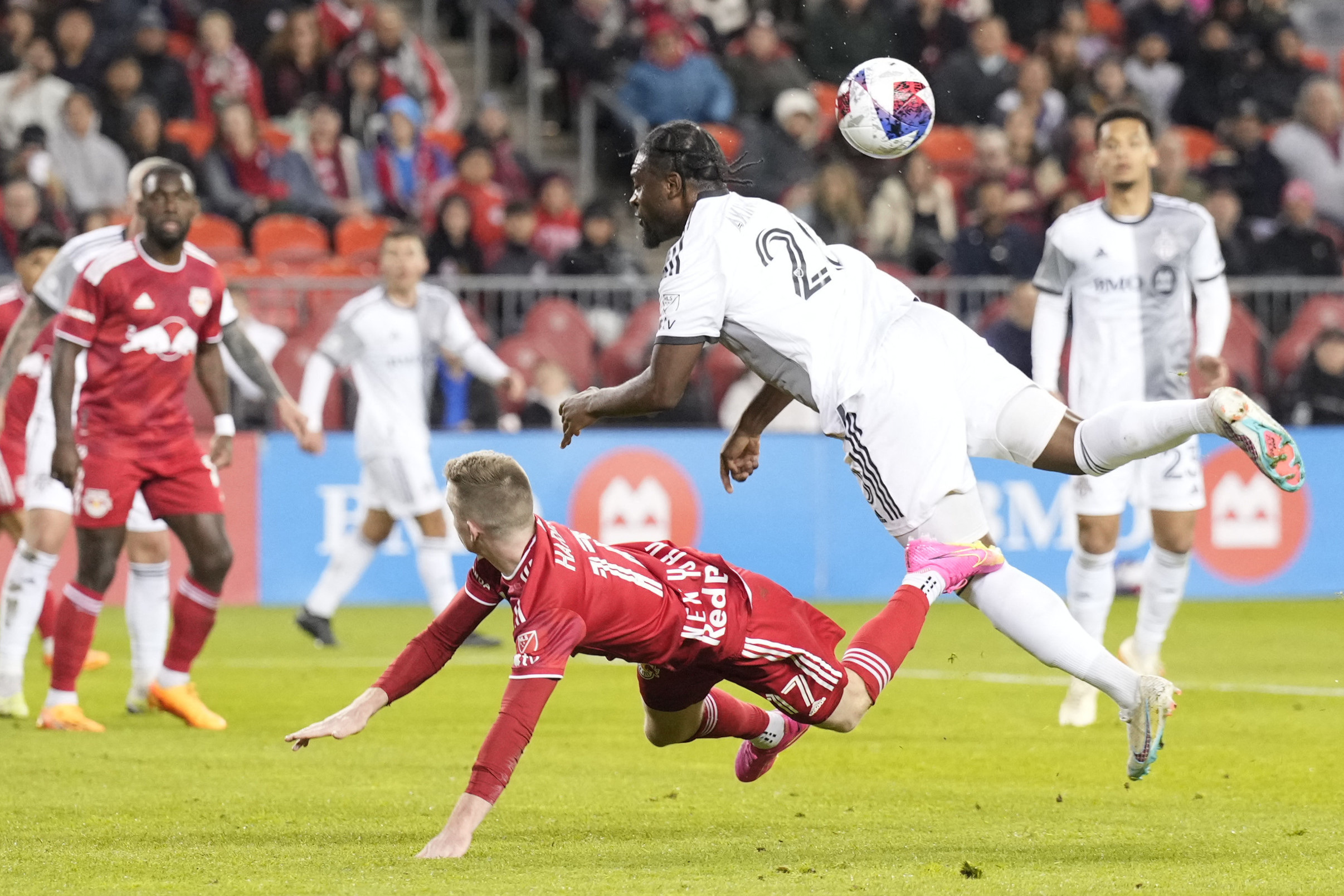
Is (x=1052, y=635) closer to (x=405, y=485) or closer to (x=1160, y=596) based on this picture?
(x=1160, y=596)

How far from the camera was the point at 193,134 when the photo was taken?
1597cm

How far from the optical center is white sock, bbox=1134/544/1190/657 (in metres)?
8.85

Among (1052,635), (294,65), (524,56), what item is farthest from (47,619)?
(524,56)

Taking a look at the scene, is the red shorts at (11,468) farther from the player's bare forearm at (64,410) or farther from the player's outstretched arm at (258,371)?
the player's bare forearm at (64,410)

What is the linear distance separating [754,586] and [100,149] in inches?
437

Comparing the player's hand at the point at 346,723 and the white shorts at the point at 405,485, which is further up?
the player's hand at the point at 346,723

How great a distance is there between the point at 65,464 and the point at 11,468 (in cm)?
295

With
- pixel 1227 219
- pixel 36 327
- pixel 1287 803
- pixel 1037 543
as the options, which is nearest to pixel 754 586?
pixel 1287 803

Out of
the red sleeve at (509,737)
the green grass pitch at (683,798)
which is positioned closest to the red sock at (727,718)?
the green grass pitch at (683,798)

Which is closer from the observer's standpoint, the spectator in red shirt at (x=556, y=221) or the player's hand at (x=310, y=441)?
the player's hand at (x=310, y=441)

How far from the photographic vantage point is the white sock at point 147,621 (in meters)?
8.58

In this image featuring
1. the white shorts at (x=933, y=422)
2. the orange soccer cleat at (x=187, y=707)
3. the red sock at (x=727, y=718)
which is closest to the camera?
the white shorts at (x=933, y=422)

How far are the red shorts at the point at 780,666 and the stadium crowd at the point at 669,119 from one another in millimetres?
8354

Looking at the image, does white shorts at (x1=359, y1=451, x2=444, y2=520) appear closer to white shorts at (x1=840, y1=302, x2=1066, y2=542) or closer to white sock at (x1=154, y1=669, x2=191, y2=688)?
white sock at (x1=154, y1=669, x2=191, y2=688)
